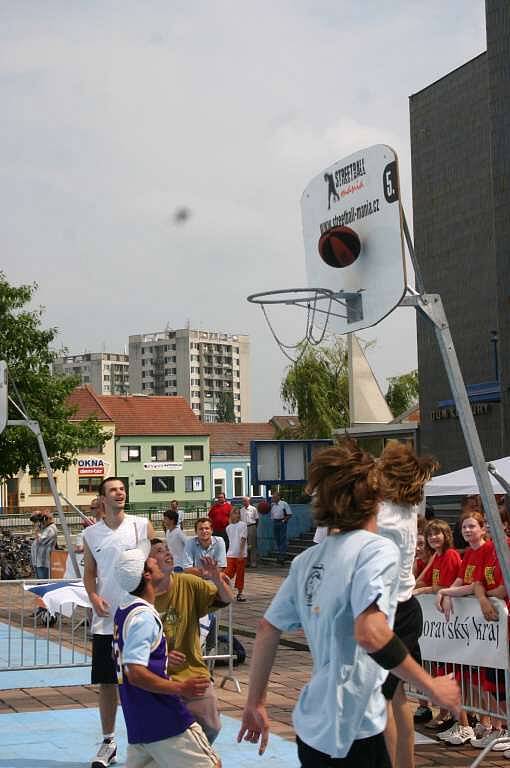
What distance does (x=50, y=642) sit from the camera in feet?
48.5

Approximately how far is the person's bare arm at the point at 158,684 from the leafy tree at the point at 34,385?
33.2 metres

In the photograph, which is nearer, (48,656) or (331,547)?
(331,547)

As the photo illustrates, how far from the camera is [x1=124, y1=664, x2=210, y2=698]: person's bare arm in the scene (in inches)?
185

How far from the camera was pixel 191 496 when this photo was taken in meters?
88.7

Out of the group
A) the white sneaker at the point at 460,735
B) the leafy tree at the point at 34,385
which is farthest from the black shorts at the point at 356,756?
the leafy tree at the point at 34,385

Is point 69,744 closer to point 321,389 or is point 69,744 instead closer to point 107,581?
point 107,581

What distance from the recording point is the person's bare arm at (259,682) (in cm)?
379

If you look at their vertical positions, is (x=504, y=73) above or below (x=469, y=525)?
above

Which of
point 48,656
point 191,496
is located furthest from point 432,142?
point 191,496

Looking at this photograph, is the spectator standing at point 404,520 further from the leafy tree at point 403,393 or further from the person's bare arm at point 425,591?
the leafy tree at point 403,393

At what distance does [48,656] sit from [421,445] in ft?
55.9

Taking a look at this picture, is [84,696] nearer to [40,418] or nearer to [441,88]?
[441,88]

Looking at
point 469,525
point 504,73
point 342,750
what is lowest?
point 342,750

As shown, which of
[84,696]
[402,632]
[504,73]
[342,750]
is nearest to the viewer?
[342,750]
